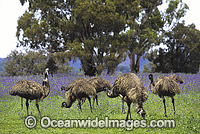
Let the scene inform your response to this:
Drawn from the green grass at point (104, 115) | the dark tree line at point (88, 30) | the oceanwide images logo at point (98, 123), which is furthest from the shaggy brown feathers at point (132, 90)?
the dark tree line at point (88, 30)

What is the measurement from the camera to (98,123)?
996 cm

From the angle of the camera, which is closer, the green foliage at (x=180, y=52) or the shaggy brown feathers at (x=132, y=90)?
the shaggy brown feathers at (x=132, y=90)

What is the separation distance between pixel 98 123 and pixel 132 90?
86.0 inches

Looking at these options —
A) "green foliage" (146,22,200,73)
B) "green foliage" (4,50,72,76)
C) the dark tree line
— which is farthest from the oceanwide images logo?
"green foliage" (146,22,200,73)

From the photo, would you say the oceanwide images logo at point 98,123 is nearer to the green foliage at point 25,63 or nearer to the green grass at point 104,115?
the green grass at point 104,115

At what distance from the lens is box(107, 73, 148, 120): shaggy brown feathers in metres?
8.48

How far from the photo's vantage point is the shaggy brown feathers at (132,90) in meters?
8.48

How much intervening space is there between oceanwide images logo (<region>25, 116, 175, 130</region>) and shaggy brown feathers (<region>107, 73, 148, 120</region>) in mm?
785

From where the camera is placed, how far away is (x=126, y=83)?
375 inches

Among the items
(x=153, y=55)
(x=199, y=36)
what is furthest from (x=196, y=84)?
(x=199, y=36)

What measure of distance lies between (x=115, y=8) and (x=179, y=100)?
665 inches

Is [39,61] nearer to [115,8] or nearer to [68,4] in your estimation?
[68,4]

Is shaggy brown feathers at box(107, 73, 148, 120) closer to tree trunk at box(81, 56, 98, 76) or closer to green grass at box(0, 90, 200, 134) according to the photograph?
green grass at box(0, 90, 200, 134)

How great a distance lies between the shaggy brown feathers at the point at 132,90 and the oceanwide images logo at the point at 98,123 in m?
0.78
